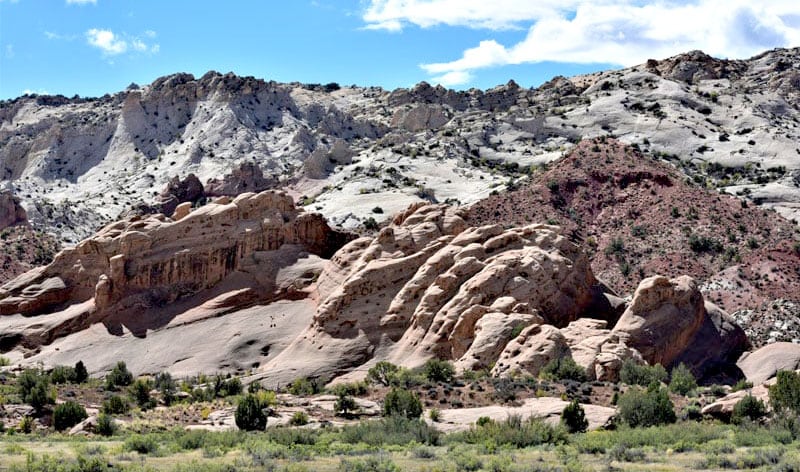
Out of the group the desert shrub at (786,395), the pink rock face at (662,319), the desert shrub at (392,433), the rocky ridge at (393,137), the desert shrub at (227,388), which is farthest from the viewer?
the rocky ridge at (393,137)

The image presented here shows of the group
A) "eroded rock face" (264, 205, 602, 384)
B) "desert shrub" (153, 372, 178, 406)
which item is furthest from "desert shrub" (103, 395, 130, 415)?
"eroded rock face" (264, 205, 602, 384)

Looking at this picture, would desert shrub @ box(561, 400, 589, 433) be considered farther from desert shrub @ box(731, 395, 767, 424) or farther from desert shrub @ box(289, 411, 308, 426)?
desert shrub @ box(289, 411, 308, 426)

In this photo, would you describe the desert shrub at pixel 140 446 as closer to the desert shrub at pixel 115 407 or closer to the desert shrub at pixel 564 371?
the desert shrub at pixel 115 407

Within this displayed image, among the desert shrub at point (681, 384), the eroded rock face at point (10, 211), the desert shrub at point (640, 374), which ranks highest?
the eroded rock face at point (10, 211)

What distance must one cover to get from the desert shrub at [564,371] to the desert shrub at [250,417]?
11.5m

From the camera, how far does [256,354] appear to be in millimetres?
50719

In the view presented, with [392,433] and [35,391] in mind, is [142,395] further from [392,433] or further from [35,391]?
[392,433]

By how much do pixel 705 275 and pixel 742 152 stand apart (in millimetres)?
31856

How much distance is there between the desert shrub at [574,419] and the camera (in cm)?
3059

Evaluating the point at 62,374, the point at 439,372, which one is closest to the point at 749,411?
the point at 439,372

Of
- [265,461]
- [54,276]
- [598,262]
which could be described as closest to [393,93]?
[598,262]

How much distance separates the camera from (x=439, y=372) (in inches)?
1587

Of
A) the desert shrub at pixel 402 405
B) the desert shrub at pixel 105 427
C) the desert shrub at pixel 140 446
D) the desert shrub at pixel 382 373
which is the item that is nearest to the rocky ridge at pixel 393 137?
the desert shrub at pixel 382 373

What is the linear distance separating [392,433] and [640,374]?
1310 cm
